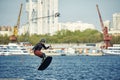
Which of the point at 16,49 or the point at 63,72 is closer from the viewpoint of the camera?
the point at 63,72

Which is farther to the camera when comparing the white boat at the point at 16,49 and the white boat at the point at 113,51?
the white boat at the point at 113,51

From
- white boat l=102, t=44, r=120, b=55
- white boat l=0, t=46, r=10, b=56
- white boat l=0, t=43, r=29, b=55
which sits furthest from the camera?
white boat l=0, t=46, r=10, b=56

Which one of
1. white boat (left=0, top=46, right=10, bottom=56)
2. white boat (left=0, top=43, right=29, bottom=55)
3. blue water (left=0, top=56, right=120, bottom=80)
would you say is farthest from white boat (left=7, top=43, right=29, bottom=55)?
blue water (left=0, top=56, right=120, bottom=80)

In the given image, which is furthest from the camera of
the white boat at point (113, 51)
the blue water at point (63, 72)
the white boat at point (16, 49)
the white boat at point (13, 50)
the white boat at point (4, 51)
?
the white boat at point (4, 51)

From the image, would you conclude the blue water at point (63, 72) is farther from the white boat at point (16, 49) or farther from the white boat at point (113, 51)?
the white boat at point (113, 51)

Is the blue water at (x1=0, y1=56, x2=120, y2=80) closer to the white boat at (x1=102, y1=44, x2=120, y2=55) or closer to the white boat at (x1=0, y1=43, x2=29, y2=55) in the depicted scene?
the white boat at (x1=0, y1=43, x2=29, y2=55)

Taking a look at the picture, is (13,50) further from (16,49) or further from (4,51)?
(4,51)

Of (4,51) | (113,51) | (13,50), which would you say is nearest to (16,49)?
(13,50)

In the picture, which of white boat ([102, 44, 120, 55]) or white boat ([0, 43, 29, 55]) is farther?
white boat ([102, 44, 120, 55])

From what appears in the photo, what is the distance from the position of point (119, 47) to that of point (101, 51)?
15728 mm

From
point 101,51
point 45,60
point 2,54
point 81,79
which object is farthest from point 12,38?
point 45,60

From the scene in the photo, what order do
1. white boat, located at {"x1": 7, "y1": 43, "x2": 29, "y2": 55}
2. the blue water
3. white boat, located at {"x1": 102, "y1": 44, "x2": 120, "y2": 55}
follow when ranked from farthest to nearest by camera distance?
1. white boat, located at {"x1": 102, "y1": 44, "x2": 120, "y2": 55}
2. white boat, located at {"x1": 7, "y1": 43, "x2": 29, "y2": 55}
3. the blue water

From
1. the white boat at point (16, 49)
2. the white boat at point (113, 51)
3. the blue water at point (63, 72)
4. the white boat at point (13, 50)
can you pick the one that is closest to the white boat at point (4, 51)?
the white boat at point (13, 50)

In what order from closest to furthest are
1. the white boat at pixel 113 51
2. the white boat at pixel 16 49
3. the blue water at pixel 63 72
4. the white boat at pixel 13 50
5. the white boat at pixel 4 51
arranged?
the blue water at pixel 63 72, the white boat at pixel 16 49, the white boat at pixel 13 50, the white boat at pixel 113 51, the white boat at pixel 4 51
